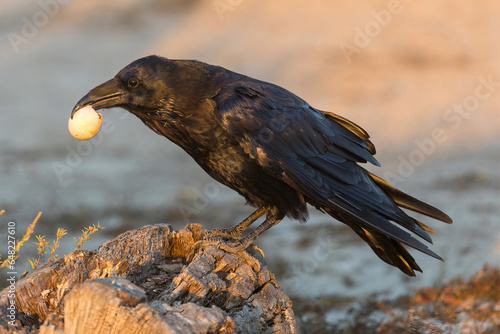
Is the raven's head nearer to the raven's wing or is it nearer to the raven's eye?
the raven's eye

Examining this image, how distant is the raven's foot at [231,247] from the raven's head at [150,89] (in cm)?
84

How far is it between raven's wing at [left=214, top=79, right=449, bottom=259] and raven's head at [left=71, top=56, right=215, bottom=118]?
0.20 meters

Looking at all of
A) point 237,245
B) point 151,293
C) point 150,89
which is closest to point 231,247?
point 237,245

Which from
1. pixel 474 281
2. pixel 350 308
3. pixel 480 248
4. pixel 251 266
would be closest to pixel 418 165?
pixel 480 248

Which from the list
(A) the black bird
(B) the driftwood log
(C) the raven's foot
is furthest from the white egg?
(C) the raven's foot

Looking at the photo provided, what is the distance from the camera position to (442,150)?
32.4ft

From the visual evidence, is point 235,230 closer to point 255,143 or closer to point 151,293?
point 255,143

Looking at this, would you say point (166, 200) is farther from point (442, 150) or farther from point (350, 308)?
point (442, 150)

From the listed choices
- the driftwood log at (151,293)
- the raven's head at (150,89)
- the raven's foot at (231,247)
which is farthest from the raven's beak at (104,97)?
the raven's foot at (231,247)

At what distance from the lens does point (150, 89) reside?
152 inches

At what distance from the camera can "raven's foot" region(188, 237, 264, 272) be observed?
3.56 meters

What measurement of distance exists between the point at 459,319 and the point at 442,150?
4.71m

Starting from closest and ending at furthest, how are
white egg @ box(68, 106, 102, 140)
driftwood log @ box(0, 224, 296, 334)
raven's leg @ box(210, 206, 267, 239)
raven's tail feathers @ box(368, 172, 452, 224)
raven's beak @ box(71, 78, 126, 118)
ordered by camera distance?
driftwood log @ box(0, 224, 296, 334) → white egg @ box(68, 106, 102, 140) → raven's beak @ box(71, 78, 126, 118) → raven's leg @ box(210, 206, 267, 239) → raven's tail feathers @ box(368, 172, 452, 224)

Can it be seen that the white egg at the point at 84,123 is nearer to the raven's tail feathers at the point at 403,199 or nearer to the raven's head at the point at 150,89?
the raven's head at the point at 150,89
